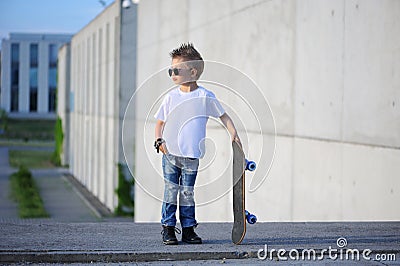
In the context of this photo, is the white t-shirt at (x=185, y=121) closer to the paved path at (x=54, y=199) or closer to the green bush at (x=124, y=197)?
the paved path at (x=54, y=199)

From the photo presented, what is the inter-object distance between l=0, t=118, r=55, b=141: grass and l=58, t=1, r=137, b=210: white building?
36.3 m

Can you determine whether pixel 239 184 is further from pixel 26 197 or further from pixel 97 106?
pixel 97 106

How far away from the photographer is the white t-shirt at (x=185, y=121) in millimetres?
6793

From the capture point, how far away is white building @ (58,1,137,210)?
27312mm

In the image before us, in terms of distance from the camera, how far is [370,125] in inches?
366

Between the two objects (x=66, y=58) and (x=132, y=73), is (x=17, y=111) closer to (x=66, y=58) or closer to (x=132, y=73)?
(x=66, y=58)

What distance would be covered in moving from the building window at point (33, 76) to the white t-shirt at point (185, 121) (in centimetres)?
8987

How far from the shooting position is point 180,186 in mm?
6898

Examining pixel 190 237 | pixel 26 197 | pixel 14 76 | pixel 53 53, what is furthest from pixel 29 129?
pixel 190 237

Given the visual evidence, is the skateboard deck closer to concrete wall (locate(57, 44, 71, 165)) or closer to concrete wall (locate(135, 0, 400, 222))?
concrete wall (locate(135, 0, 400, 222))

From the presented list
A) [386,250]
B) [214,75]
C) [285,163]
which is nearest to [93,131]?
[214,75]

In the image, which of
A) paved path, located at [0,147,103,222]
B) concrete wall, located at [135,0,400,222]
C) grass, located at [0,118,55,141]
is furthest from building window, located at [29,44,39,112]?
concrete wall, located at [135,0,400,222]

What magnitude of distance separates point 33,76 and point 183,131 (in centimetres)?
9172

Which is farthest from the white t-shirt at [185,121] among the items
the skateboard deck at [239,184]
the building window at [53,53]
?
the building window at [53,53]
